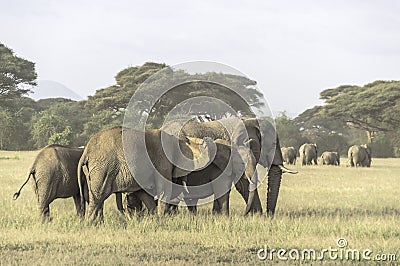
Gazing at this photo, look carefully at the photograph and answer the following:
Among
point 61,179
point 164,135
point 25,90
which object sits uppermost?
point 25,90

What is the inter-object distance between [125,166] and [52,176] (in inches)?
47.2

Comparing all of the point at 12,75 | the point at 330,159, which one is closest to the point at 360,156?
the point at 330,159

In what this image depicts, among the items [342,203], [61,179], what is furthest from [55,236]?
[342,203]

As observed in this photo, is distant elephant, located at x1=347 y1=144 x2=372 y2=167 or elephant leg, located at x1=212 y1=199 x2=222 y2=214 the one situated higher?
distant elephant, located at x1=347 y1=144 x2=372 y2=167

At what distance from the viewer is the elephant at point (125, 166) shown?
9211 mm

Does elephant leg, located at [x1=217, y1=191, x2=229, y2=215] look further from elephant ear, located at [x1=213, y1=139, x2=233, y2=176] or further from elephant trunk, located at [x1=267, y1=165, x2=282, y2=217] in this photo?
elephant trunk, located at [x1=267, y1=165, x2=282, y2=217]

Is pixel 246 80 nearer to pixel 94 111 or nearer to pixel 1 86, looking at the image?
pixel 94 111

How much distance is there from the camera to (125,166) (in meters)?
9.27

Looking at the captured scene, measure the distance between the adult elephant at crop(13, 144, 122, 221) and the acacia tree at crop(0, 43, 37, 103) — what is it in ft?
87.5

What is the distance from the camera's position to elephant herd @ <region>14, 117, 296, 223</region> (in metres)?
9.27

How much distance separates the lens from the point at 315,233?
28.5ft

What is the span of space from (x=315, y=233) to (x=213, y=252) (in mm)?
2059

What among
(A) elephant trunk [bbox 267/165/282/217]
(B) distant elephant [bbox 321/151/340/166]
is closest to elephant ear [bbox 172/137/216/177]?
(A) elephant trunk [bbox 267/165/282/217]

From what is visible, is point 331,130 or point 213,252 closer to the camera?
point 213,252
